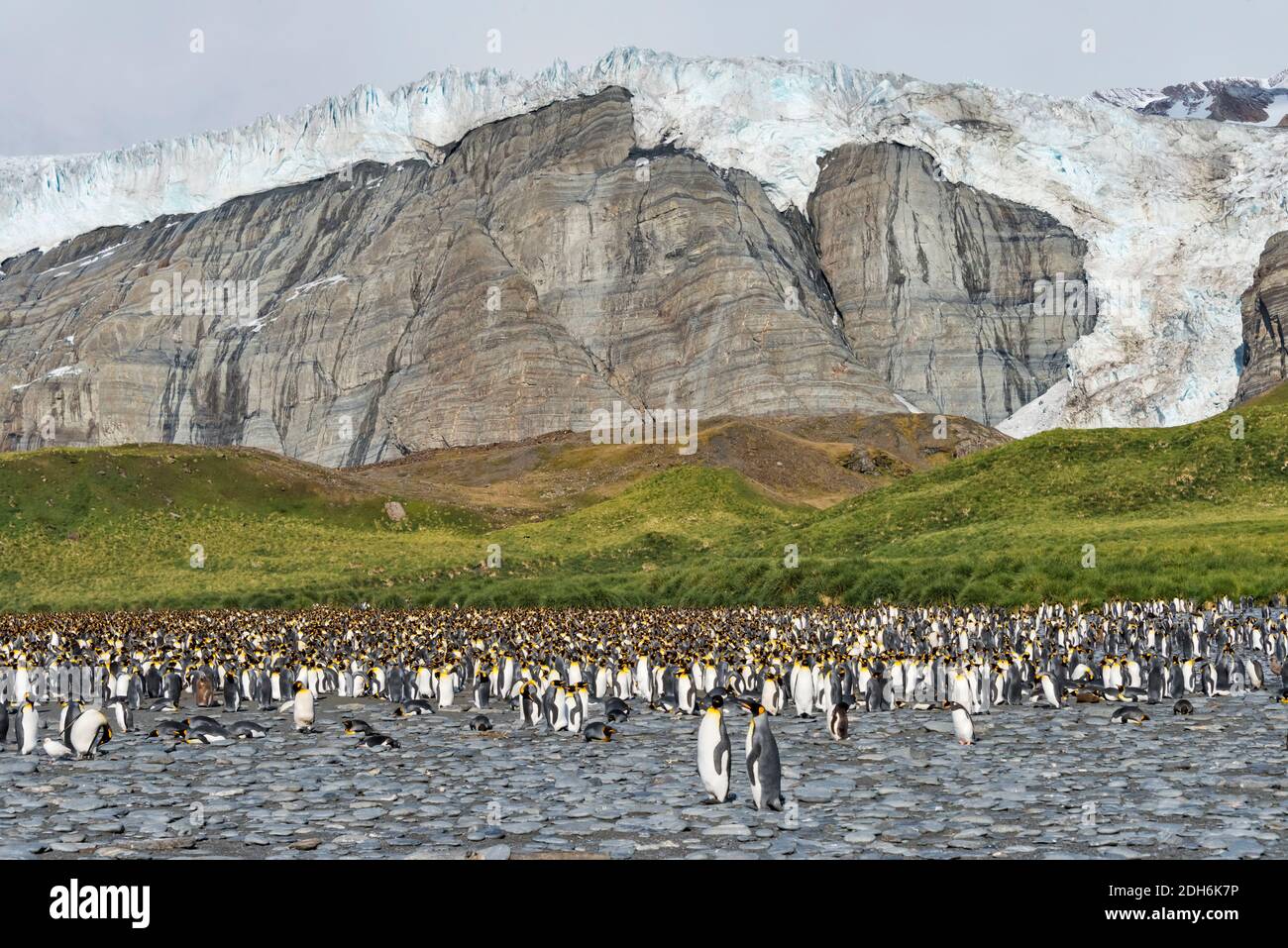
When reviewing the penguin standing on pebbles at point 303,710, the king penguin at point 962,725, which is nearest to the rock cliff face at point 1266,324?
the king penguin at point 962,725

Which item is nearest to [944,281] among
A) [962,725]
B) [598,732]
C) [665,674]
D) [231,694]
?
[665,674]

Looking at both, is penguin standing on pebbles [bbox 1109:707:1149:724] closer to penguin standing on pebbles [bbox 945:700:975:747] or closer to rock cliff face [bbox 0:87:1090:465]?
penguin standing on pebbles [bbox 945:700:975:747]

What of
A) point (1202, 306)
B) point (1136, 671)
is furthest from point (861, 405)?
point (1136, 671)

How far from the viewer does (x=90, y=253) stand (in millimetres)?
151625

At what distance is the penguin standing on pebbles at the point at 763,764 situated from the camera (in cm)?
1119

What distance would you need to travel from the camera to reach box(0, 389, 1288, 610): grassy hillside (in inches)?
1578

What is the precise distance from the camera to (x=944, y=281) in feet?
424

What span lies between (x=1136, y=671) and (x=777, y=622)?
14.7m

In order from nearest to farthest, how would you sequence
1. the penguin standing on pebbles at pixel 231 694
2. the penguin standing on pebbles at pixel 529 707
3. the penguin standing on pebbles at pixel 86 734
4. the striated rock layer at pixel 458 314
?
the penguin standing on pebbles at pixel 86 734 < the penguin standing on pebbles at pixel 529 707 < the penguin standing on pebbles at pixel 231 694 < the striated rock layer at pixel 458 314

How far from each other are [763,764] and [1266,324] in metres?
113

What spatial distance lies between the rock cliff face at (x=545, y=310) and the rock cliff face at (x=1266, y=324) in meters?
18.5

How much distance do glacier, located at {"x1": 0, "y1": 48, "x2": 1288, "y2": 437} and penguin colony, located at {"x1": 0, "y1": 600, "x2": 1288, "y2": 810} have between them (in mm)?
94770

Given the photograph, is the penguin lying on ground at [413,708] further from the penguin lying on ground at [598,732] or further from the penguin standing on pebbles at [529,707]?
the penguin lying on ground at [598,732]

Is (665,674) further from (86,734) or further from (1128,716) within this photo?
(86,734)
